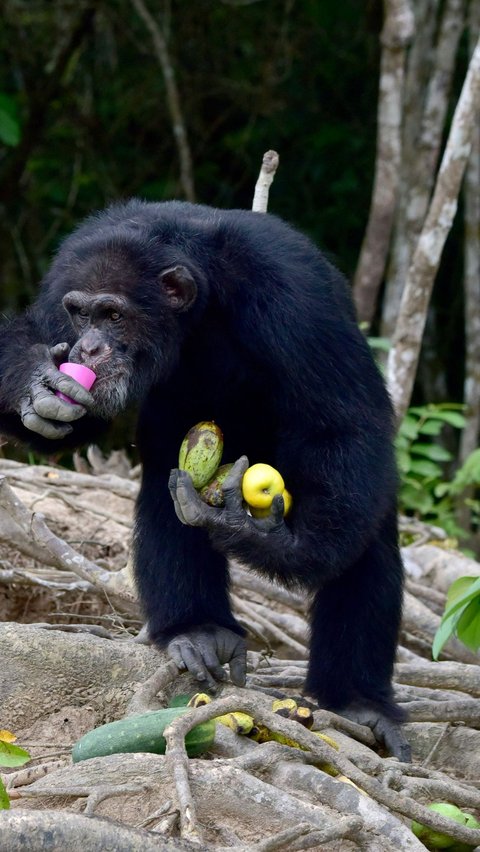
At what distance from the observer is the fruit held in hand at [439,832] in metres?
3.66

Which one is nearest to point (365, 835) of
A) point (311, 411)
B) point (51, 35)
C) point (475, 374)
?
point (311, 411)

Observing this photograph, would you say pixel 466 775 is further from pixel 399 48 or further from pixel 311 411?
pixel 399 48

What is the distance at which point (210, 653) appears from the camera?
4.50 m

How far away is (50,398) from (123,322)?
432mm

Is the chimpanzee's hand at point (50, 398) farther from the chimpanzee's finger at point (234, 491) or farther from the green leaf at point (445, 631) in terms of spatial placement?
the green leaf at point (445, 631)

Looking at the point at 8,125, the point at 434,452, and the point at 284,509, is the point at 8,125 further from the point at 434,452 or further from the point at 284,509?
the point at 284,509

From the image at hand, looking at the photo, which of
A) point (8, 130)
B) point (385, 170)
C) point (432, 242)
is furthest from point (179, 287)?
point (8, 130)

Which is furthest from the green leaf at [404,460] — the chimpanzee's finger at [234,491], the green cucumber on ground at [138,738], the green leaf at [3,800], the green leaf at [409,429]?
the green leaf at [3,800]

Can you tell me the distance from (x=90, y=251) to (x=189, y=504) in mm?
1079

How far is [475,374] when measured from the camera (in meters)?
10.2

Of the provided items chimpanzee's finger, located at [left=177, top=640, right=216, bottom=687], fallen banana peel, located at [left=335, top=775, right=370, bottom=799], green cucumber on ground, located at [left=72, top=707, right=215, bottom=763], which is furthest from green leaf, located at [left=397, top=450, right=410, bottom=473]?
green cucumber on ground, located at [left=72, top=707, right=215, bottom=763]

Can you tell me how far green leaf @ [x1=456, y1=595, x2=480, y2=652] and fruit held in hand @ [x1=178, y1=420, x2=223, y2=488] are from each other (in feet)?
3.50

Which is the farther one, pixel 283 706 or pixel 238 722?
pixel 283 706

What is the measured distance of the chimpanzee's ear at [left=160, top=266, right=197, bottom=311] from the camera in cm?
436
